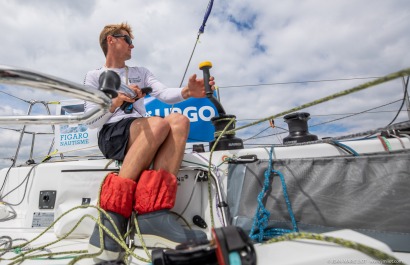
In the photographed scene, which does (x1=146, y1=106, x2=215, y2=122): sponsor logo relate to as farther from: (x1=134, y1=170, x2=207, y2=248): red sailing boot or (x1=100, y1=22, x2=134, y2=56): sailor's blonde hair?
(x1=134, y1=170, x2=207, y2=248): red sailing boot

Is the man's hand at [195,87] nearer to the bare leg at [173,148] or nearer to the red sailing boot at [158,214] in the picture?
the bare leg at [173,148]

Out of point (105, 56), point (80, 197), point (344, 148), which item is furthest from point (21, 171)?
point (344, 148)

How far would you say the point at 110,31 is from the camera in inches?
62.4

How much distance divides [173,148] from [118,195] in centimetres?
A: 35

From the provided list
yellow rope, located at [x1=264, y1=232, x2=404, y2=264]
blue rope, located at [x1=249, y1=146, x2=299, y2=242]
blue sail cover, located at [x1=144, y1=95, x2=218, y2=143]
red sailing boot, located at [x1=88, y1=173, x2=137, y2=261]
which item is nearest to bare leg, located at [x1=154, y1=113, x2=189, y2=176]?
red sailing boot, located at [x1=88, y1=173, x2=137, y2=261]

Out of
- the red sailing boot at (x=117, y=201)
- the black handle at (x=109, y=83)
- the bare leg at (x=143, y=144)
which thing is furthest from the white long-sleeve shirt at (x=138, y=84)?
the black handle at (x=109, y=83)

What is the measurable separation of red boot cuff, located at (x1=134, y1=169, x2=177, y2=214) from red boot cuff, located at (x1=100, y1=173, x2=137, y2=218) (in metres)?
0.04

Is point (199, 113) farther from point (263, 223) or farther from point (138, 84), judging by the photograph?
point (263, 223)

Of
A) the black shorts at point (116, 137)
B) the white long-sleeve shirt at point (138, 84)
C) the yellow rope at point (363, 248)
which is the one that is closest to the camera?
the yellow rope at point (363, 248)

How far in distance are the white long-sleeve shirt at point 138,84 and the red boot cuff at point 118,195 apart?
17.1 inches

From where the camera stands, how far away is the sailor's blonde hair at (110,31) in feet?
5.20

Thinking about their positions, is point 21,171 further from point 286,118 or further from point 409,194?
point 409,194

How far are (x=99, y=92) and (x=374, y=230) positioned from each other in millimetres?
1015

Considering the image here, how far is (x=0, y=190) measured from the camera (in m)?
2.24
